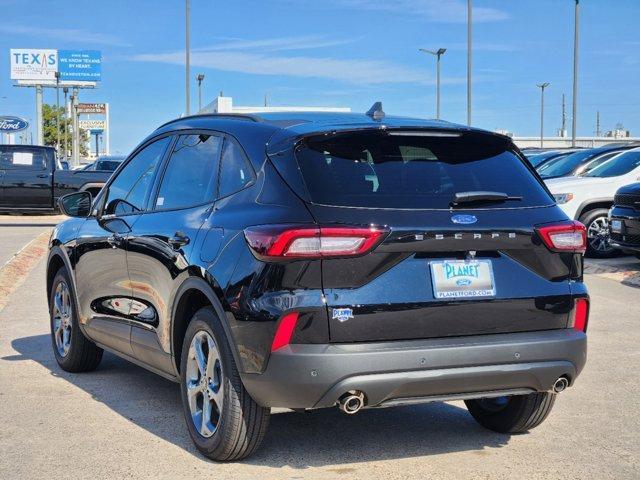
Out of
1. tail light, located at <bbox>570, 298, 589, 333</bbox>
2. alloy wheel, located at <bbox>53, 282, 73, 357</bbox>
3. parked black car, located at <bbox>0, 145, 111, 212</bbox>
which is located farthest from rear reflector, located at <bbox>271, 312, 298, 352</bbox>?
parked black car, located at <bbox>0, 145, 111, 212</bbox>

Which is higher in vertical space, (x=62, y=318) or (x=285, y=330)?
(x=285, y=330)

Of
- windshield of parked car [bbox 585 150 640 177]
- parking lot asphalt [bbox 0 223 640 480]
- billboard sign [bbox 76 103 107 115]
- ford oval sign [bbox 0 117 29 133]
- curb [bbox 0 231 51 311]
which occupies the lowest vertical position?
parking lot asphalt [bbox 0 223 640 480]

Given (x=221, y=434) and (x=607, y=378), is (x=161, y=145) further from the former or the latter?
(x=607, y=378)

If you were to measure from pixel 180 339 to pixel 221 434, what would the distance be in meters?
0.75

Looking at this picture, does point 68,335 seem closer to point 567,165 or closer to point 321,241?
point 321,241

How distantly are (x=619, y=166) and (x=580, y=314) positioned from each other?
42.0ft

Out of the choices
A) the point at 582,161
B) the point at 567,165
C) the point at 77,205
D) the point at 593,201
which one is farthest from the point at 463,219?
the point at 567,165

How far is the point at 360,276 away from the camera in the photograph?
4.38 meters

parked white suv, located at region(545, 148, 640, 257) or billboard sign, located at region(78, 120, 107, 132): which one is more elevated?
billboard sign, located at region(78, 120, 107, 132)

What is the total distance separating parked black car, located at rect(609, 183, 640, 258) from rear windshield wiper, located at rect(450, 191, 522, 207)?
30.1 ft

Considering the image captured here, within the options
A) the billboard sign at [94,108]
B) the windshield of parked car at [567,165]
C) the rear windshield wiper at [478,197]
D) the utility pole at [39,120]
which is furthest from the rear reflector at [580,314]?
the billboard sign at [94,108]

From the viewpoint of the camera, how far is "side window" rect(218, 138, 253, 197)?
16.3 feet

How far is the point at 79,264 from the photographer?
274 inches

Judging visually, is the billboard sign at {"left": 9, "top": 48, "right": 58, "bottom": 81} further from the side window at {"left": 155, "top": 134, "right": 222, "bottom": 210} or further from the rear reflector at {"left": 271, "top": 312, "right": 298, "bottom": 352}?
the rear reflector at {"left": 271, "top": 312, "right": 298, "bottom": 352}
